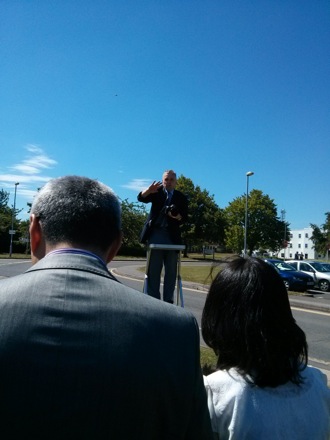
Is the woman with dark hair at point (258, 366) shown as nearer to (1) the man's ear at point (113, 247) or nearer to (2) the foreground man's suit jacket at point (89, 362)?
(2) the foreground man's suit jacket at point (89, 362)

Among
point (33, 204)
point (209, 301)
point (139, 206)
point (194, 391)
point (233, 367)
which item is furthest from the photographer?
point (139, 206)

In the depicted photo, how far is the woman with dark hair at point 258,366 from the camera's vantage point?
5.54 feet

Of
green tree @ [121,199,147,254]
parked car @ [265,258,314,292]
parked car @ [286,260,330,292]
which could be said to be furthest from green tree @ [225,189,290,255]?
parked car @ [265,258,314,292]

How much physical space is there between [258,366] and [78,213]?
1.04 meters

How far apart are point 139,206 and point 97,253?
6182 centimetres

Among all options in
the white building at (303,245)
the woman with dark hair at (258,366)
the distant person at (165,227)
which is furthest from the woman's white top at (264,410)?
the white building at (303,245)

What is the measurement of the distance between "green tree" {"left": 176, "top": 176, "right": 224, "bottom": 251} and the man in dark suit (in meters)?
59.2

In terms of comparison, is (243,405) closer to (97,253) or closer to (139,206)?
(97,253)

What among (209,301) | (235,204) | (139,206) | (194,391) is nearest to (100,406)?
(194,391)

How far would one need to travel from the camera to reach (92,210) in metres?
1.49

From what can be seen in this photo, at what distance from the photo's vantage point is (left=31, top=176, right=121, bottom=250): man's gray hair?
57.3 inches

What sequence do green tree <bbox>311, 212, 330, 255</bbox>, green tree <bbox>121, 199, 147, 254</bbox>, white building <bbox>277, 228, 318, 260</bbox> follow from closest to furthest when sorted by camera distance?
1. green tree <bbox>121, 199, 147, 254</bbox>
2. green tree <bbox>311, 212, 330, 255</bbox>
3. white building <bbox>277, 228, 318, 260</bbox>

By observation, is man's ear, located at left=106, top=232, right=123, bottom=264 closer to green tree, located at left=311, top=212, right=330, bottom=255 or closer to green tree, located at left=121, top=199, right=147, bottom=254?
green tree, located at left=121, top=199, right=147, bottom=254

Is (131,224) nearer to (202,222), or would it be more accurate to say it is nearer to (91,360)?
(202,222)
